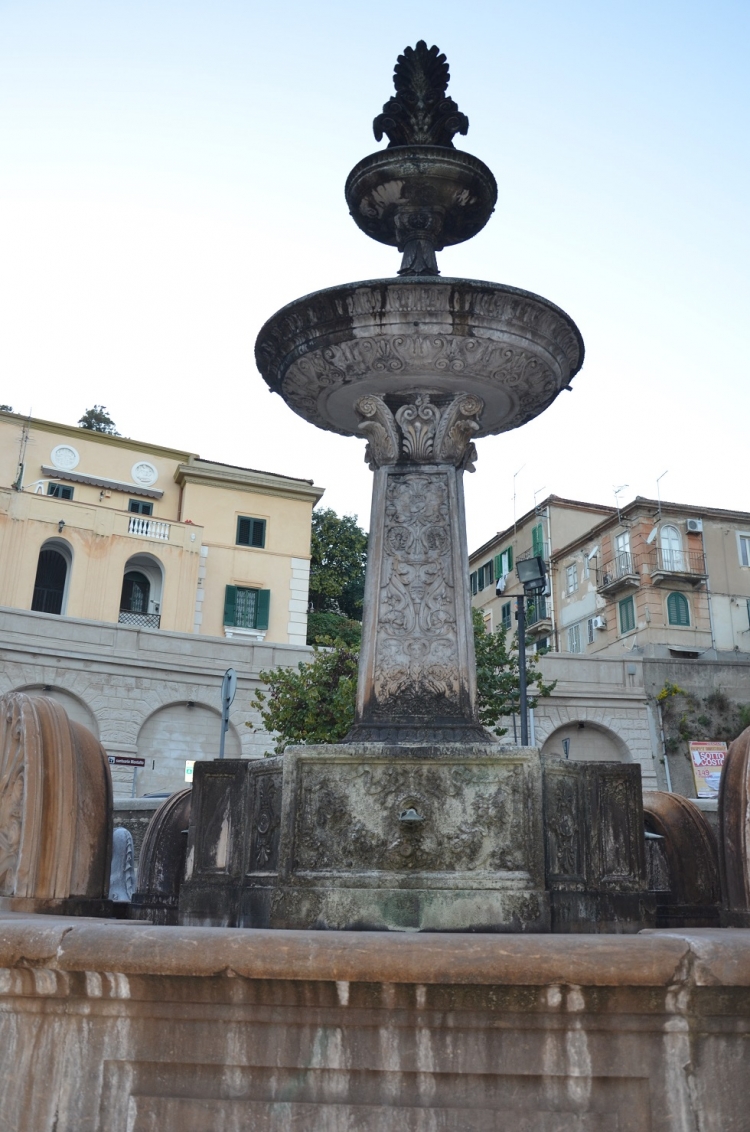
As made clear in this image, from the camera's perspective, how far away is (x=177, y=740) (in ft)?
84.3

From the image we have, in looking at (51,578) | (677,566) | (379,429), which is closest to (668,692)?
(677,566)

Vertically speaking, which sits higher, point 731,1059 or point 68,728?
point 68,728

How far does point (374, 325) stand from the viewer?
17.6 feet

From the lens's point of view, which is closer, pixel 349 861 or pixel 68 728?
pixel 349 861

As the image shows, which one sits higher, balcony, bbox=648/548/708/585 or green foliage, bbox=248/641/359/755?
balcony, bbox=648/548/708/585

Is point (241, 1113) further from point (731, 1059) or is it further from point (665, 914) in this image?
point (665, 914)

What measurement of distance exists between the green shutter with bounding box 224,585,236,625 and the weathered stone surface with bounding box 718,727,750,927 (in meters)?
30.2

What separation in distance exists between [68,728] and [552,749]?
25397 millimetres

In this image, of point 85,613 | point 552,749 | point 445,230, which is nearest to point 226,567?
point 85,613

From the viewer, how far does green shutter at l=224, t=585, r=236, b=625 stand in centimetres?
3412

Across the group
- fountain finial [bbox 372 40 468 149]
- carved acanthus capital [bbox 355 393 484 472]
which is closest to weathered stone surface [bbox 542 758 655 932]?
carved acanthus capital [bbox 355 393 484 472]

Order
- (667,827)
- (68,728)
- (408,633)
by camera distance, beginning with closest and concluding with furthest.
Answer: (68,728) < (408,633) < (667,827)

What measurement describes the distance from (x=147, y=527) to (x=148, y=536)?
0.99ft

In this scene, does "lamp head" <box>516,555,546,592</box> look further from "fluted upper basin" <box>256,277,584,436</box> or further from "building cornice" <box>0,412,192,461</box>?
"building cornice" <box>0,412,192,461</box>
